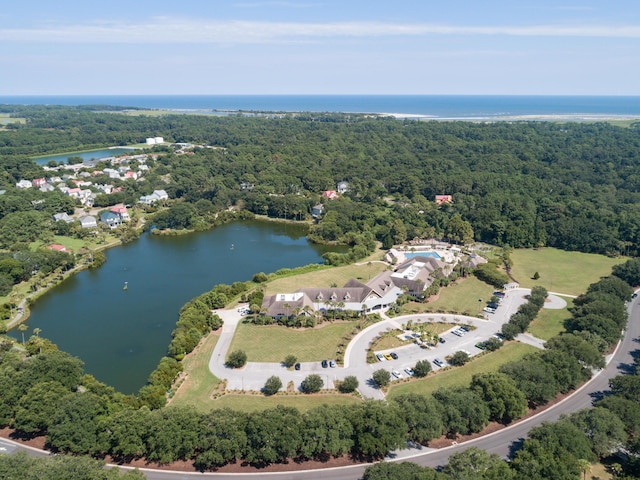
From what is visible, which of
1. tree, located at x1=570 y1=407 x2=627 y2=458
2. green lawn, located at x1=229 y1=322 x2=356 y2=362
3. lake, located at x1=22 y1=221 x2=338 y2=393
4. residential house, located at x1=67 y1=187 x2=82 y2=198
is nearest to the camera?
tree, located at x1=570 y1=407 x2=627 y2=458

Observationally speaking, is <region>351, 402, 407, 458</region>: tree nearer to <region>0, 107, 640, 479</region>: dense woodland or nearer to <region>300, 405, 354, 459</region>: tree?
<region>0, 107, 640, 479</region>: dense woodland

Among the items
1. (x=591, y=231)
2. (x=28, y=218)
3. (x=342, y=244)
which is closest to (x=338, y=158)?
(x=342, y=244)

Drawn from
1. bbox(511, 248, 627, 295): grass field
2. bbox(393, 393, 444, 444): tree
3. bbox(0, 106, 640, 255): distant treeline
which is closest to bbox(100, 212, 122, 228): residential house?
bbox(0, 106, 640, 255): distant treeline

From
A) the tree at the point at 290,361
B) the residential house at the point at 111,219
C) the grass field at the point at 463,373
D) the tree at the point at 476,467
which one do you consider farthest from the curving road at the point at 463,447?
the residential house at the point at 111,219

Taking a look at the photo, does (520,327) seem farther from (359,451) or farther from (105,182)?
(105,182)

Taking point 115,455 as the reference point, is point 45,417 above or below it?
above

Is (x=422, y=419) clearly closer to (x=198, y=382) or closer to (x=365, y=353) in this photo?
(x=365, y=353)
